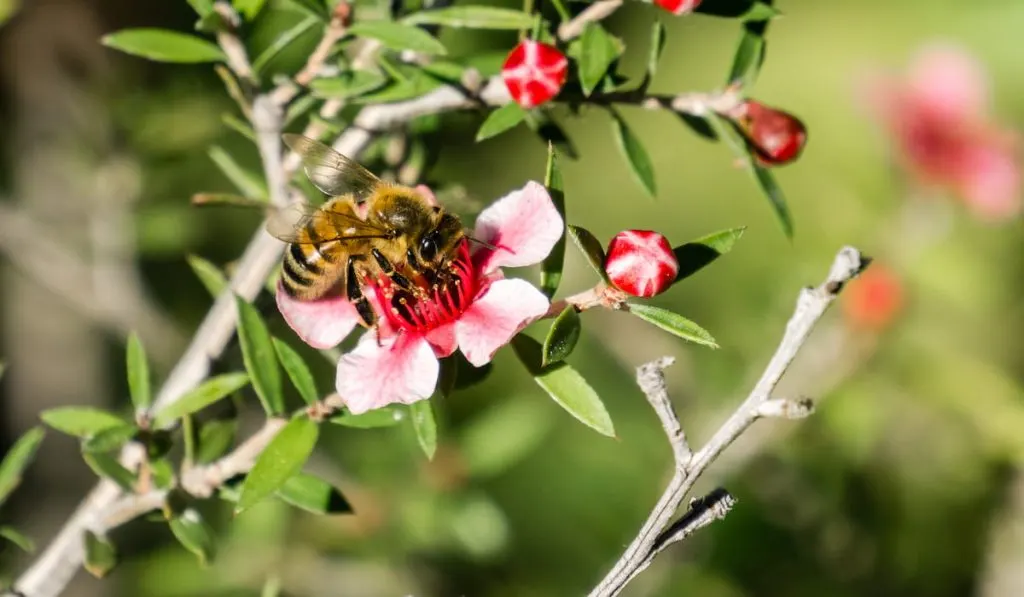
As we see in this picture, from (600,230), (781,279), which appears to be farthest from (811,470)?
(600,230)

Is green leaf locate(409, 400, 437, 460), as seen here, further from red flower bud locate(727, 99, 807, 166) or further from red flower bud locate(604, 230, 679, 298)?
red flower bud locate(727, 99, 807, 166)

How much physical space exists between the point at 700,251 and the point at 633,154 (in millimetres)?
195

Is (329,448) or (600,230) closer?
(329,448)

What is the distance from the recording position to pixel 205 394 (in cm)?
94

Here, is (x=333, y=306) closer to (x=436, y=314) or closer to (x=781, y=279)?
(x=436, y=314)

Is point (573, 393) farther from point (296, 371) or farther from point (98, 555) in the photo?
point (98, 555)

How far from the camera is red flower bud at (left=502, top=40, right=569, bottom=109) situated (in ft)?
2.91

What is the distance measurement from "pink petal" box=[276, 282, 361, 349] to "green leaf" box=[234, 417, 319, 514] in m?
0.08

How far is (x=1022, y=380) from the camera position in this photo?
233 cm

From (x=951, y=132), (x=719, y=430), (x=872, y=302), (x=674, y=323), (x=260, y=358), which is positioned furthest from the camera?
(x=951, y=132)

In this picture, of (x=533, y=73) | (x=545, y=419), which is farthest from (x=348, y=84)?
(x=545, y=419)

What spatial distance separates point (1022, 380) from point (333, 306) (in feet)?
6.03

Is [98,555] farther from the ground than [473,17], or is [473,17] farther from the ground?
[473,17]

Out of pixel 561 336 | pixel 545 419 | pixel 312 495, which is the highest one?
pixel 561 336
